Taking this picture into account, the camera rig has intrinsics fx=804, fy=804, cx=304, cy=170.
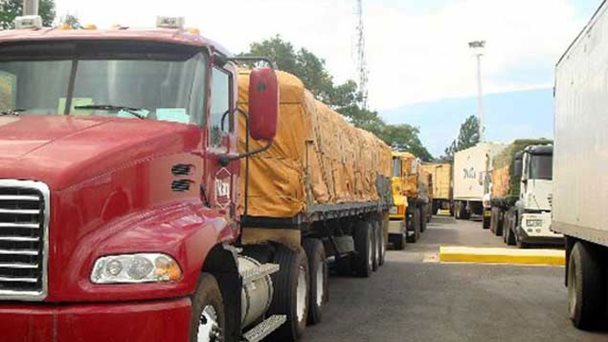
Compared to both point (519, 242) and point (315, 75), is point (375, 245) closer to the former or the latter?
point (519, 242)

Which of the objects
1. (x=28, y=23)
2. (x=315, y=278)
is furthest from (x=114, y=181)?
(x=315, y=278)

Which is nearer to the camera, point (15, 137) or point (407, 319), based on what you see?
point (15, 137)

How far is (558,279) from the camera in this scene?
1580 cm

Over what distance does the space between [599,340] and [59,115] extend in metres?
6.87

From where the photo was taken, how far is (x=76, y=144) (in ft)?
16.4

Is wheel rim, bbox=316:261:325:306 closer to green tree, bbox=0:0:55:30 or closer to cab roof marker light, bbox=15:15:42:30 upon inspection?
cab roof marker light, bbox=15:15:42:30

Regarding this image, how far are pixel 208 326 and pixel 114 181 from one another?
4.05ft

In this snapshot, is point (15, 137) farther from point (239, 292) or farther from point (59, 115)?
point (239, 292)

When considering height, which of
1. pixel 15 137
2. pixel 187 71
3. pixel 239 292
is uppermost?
pixel 187 71

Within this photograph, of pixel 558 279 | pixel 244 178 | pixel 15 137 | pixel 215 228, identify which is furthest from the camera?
pixel 558 279

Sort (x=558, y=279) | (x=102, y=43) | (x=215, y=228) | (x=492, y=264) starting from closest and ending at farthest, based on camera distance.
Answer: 1. (x=215, y=228)
2. (x=102, y=43)
3. (x=558, y=279)
4. (x=492, y=264)

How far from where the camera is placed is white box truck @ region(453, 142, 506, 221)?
131 ft

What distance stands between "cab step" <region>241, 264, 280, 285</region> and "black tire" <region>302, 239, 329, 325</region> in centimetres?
156

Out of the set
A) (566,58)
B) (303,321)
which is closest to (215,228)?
(303,321)
